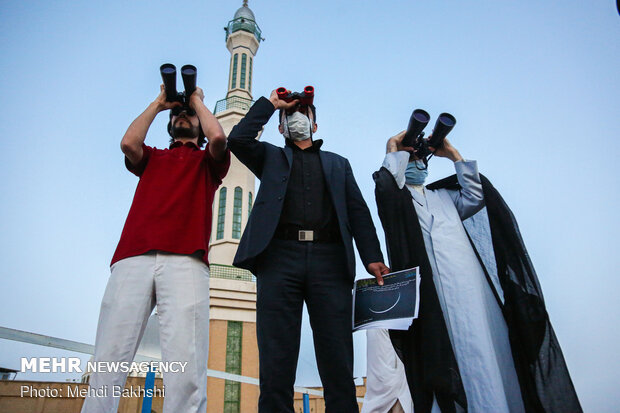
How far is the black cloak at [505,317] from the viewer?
2541mm

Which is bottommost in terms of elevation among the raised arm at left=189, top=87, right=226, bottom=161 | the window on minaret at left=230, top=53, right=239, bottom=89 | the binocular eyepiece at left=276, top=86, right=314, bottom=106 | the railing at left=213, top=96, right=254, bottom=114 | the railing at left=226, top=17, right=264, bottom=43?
the raised arm at left=189, top=87, right=226, bottom=161

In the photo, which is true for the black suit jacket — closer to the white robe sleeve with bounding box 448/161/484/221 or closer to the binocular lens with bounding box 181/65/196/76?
the binocular lens with bounding box 181/65/196/76

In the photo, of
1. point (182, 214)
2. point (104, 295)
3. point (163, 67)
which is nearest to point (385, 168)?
point (182, 214)

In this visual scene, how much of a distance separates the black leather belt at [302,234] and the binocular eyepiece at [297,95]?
0.95 m

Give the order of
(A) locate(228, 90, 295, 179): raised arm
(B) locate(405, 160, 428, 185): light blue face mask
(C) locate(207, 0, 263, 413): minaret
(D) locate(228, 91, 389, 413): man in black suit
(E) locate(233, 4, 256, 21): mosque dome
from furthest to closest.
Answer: (E) locate(233, 4, 256, 21): mosque dome < (C) locate(207, 0, 263, 413): minaret < (B) locate(405, 160, 428, 185): light blue face mask < (A) locate(228, 90, 295, 179): raised arm < (D) locate(228, 91, 389, 413): man in black suit

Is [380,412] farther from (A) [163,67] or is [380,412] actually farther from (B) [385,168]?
(A) [163,67]

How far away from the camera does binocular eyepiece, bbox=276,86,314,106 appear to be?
3256 millimetres

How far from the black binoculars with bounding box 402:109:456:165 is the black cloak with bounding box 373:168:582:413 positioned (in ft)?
1.17

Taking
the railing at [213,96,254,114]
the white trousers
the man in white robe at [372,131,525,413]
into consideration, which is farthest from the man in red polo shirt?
the railing at [213,96,254,114]

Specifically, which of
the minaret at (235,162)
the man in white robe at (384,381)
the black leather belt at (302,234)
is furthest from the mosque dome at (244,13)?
the black leather belt at (302,234)

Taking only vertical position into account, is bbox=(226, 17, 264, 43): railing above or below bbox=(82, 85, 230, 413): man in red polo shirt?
above

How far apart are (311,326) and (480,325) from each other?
0.99 meters

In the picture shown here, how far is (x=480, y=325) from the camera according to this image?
9.14 feet

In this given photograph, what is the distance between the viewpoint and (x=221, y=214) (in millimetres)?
17656
